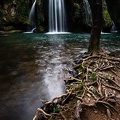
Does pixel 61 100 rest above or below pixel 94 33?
below

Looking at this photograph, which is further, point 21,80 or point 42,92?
point 21,80

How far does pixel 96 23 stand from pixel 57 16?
22.7 m

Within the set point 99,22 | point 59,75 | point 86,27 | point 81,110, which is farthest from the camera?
point 86,27

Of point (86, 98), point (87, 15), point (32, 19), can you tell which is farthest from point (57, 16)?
point (86, 98)

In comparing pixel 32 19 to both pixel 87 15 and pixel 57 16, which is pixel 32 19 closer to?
pixel 57 16

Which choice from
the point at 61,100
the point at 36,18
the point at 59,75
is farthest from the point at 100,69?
the point at 36,18

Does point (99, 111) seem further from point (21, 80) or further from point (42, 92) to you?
point (21, 80)

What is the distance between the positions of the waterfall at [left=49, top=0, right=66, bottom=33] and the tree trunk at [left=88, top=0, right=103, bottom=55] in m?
21.5

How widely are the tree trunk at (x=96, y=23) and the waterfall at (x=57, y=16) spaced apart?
2149 cm

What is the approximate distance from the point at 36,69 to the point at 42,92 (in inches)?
96.5

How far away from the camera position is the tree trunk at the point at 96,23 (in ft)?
24.5

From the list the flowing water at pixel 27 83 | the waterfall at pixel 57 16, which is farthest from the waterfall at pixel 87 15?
the flowing water at pixel 27 83

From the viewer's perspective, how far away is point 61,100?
4.51 meters

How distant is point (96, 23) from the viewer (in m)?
7.81
